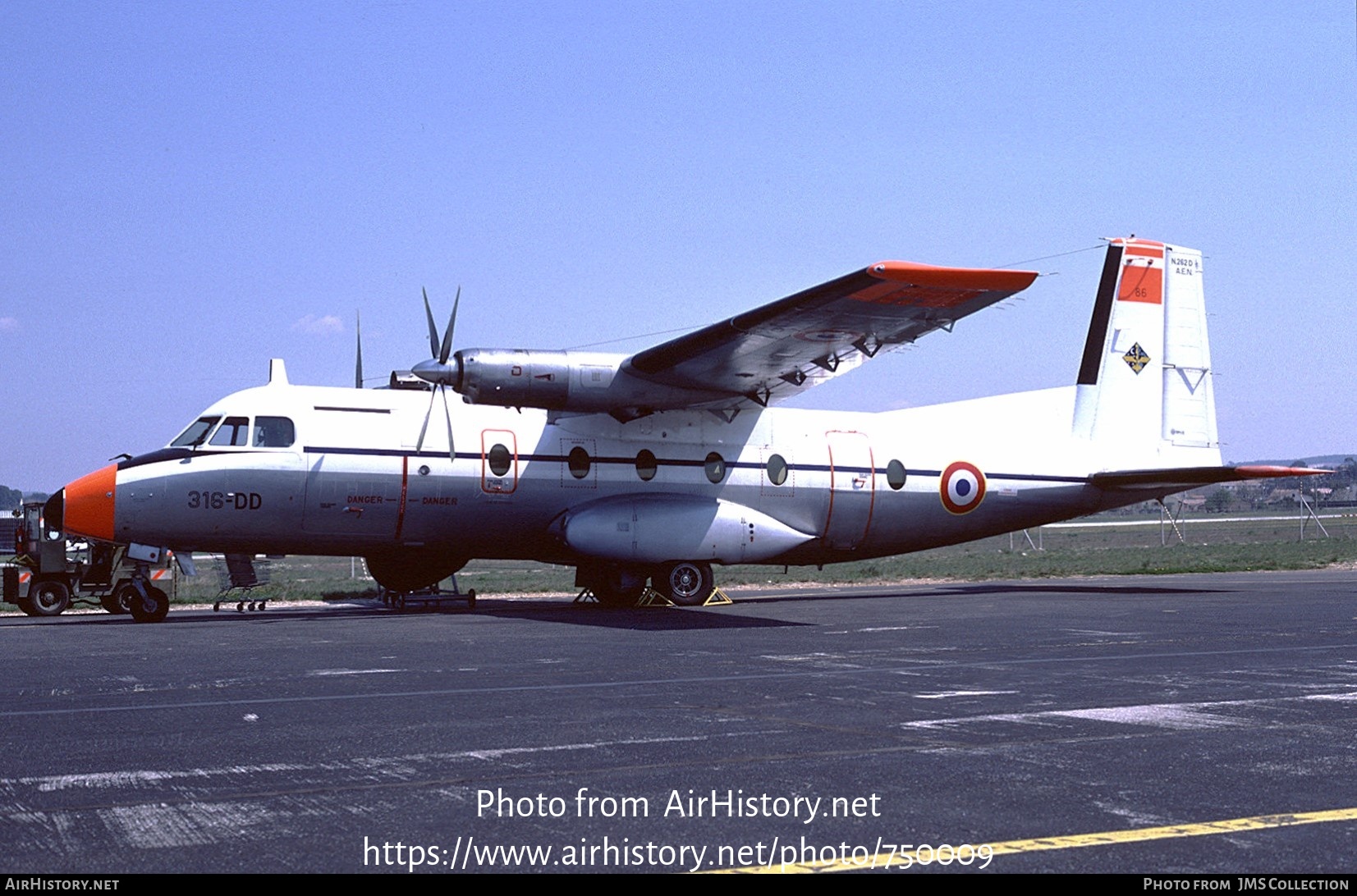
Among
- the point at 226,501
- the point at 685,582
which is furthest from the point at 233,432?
the point at 685,582

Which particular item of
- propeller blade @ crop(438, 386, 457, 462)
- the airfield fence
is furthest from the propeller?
the airfield fence

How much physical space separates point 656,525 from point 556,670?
940 centimetres

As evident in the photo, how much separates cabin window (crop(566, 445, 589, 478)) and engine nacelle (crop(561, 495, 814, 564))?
56cm

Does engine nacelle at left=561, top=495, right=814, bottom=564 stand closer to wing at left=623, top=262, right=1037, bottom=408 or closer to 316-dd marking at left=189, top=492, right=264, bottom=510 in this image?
wing at left=623, top=262, right=1037, bottom=408

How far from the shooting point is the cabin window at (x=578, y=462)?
20.9 metres

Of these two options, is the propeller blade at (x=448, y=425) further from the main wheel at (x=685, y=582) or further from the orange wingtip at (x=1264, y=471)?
the orange wingtip at (x=1264, y=471)

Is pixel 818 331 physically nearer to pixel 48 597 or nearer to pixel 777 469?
pixel 777 469

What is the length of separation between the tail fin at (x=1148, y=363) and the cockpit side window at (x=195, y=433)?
53.5 ft

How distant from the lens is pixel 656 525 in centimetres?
2095

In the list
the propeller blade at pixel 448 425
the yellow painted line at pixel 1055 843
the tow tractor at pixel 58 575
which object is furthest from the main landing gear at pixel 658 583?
the yellow painted line at pixel 1055 843

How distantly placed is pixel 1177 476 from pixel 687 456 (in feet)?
32.9

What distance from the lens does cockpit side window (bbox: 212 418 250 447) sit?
19.2 m

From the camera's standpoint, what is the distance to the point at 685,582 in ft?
71.0

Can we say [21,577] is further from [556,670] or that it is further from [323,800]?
[323,800]
